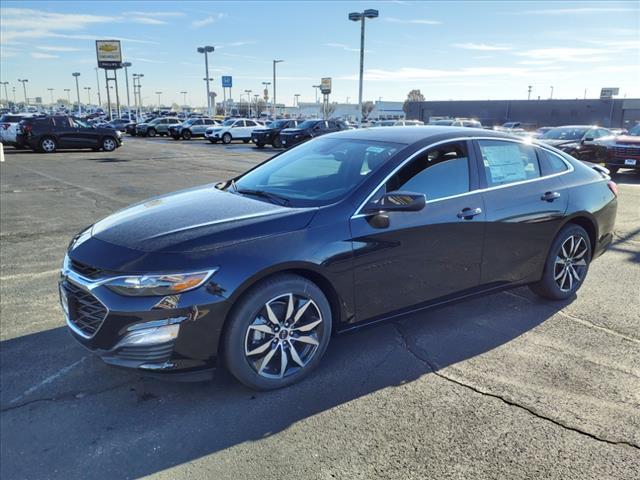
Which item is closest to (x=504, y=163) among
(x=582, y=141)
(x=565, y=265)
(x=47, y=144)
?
(x=565, y=265)

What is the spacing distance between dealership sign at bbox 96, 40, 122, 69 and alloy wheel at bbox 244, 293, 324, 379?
2498 inches

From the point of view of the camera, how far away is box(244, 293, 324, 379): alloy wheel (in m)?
3.13

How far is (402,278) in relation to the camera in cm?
365

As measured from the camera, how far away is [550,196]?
14.8 feet

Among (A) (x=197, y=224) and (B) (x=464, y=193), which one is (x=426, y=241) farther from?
(A) (x=197, y=224)

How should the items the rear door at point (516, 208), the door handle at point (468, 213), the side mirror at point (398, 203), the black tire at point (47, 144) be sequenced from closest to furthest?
the side mirror at point (398, 203) → the door handle at point (468, 213) → the rear door at point (516, 208) → the black tire at point (47, 144)

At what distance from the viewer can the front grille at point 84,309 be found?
9.68 feet

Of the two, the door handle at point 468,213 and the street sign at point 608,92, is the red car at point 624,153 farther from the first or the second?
the street sign at point 608,92

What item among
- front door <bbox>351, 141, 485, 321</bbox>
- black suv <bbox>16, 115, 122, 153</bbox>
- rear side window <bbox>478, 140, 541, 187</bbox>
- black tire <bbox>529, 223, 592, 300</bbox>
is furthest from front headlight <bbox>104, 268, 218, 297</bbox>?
black suv <bbox>16, 115, 122, 153</bbox>

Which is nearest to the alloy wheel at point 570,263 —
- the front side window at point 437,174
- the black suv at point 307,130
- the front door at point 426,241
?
the front door at point 426,241

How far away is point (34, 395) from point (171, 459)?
124cm

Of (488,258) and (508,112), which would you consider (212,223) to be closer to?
(488,258)

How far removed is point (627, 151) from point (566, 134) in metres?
2.68

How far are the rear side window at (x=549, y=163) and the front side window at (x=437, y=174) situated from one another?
1013 millimetres
